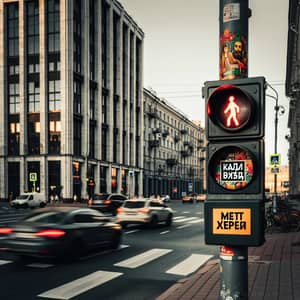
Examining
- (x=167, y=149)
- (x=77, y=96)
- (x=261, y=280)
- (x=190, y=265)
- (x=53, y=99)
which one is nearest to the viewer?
(x=261, y=280)

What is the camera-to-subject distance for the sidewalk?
6.96m

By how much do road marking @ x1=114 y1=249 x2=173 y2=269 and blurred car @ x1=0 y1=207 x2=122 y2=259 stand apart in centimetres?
125

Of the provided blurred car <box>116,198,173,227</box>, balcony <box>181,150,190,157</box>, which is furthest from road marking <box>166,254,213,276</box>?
balcony <box>181,150,190,157</box>

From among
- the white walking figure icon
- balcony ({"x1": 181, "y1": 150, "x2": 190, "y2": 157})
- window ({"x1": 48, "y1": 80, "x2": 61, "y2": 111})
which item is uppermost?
window ({"x1": 48, "y1": 80, "x2": 61, "y2": 111})

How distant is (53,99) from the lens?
5481 cm

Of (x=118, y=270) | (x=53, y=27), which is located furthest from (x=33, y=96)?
(x=118, y=270)

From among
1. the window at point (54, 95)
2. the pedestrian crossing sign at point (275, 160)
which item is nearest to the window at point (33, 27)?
the window at point (54, 95)

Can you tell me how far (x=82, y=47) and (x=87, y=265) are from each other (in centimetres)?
5110

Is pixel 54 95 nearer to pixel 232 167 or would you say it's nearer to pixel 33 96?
pixel 33 96

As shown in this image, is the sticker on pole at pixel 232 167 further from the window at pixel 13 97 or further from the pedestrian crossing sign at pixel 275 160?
the window at pixel 13 97

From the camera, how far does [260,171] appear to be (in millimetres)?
3133

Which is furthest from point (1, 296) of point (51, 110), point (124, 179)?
point (124, 179)

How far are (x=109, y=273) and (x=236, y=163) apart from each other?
7.27m

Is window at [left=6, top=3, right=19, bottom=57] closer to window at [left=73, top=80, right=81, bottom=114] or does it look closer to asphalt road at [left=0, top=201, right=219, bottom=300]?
window at [left=73, top=80, right=81, bottom=114]
